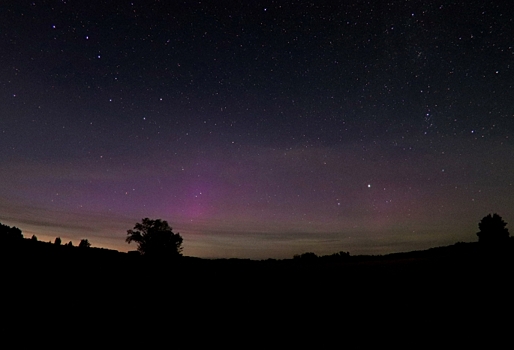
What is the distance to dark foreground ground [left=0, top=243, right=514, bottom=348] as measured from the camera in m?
8.30

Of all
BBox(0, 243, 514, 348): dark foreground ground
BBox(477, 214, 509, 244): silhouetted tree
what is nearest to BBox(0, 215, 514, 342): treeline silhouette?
BBox(0, 243, 514, 348): dark foreground ground

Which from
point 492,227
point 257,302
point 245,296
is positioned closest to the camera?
point 257,302

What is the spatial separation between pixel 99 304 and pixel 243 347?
17.5 feet

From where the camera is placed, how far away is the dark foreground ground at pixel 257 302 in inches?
327

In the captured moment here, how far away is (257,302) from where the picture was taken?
10.9 m

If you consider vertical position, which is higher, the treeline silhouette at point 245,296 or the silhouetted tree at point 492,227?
the silhouetted tree at point 492,227

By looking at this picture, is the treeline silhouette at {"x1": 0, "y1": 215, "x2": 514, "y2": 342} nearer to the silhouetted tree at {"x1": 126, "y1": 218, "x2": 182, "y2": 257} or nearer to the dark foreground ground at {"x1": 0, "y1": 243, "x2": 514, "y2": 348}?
the dark foreground ground at {"x1": 0, "y1": 243, "x2": 514, "y2": 348}

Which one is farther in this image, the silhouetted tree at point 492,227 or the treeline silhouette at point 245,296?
the silhouetted tree at point 492,227

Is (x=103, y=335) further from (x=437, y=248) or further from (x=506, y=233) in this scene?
(x=506, y=233)

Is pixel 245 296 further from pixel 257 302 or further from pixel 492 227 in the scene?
pixel 492 227

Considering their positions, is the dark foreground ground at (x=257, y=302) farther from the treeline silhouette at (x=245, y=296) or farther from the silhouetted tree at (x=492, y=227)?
the silhouetted tree at (x=492, y=227)

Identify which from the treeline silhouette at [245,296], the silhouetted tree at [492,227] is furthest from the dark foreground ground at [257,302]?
the silhouetted tree at [492,227]

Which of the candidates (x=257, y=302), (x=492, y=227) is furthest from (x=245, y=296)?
(x=492, y=227)

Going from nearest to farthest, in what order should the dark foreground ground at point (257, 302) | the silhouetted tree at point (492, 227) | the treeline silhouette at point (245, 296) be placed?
the dark foreground ground at point (257, 302) < the treeline silhouette at point (245, 296) < the silhouetted tree at point (492, 227)
